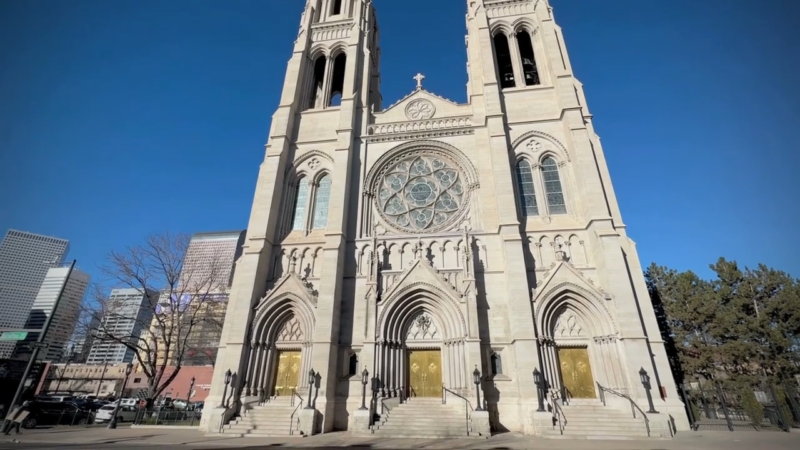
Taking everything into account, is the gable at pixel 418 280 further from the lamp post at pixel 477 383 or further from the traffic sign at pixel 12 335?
the traffic sign at pixel 12 335

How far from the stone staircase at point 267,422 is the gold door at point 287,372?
0.94 m

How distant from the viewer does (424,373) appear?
15.2 m

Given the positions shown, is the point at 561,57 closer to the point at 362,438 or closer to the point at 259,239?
the point at 259,239

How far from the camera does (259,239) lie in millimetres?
17672

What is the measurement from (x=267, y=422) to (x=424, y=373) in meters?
6.43

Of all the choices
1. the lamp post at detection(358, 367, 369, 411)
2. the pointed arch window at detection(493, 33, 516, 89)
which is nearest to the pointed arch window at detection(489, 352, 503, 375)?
the lamp post at detection(358, 367, 369, 411)

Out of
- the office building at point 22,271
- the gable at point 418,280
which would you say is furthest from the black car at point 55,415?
the gable at point 418,280

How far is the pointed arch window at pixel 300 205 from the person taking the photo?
19562 millimetres

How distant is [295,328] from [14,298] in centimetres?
Result: 2327

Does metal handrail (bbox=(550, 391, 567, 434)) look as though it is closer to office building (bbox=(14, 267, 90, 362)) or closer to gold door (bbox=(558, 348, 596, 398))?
gold door (bbox=(558, 348, 596, 398))

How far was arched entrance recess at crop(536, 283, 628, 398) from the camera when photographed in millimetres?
13914

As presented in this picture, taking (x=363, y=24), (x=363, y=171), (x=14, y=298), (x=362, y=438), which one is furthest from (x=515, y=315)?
(x=14, y=298)

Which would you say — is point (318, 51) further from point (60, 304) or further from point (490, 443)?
point (490, 443)

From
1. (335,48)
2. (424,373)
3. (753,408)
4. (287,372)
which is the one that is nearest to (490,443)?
(424,373)
